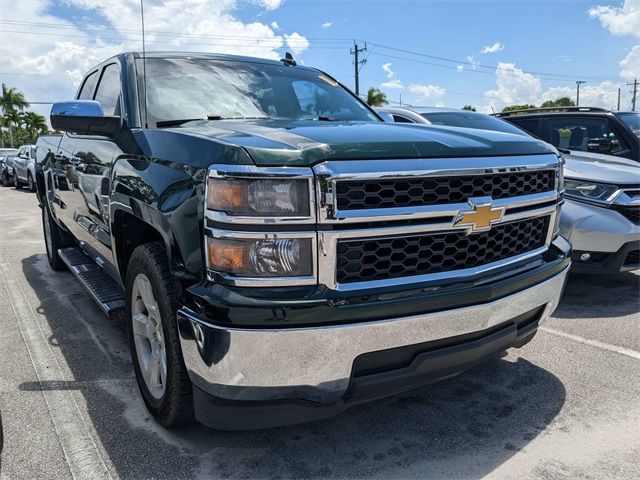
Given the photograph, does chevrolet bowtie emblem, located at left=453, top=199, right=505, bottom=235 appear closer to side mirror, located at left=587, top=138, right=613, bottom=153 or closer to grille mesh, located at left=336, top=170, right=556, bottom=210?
grille mesh, located at left=336, top=170, right=556, bottom=210

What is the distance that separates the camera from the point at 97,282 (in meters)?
3.91

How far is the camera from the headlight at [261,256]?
1.95 metres

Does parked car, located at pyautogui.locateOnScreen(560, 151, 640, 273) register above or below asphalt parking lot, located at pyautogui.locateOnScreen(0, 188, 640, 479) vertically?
above

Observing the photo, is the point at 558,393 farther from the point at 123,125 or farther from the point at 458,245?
the point at 123,125

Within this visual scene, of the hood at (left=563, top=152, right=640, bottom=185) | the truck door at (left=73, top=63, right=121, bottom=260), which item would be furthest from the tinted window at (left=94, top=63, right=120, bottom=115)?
the hood at (left=563, top=152, right=640, bottom=185)

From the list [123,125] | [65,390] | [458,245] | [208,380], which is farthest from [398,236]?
[65,390]

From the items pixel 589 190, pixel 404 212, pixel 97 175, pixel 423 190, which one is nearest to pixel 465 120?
pixel 589 190

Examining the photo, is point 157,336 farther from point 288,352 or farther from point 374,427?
point 374,427

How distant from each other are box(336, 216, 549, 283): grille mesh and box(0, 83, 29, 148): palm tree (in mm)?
64195

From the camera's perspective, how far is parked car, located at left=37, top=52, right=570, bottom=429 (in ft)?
6.37

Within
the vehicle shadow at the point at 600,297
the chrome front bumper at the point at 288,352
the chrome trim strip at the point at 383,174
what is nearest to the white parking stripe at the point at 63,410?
the chrome front bumper at the point at 288,352

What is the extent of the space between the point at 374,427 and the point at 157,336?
1.16m

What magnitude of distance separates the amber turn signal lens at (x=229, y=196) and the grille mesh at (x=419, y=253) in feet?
1.31

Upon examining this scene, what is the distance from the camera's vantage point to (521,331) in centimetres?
257
